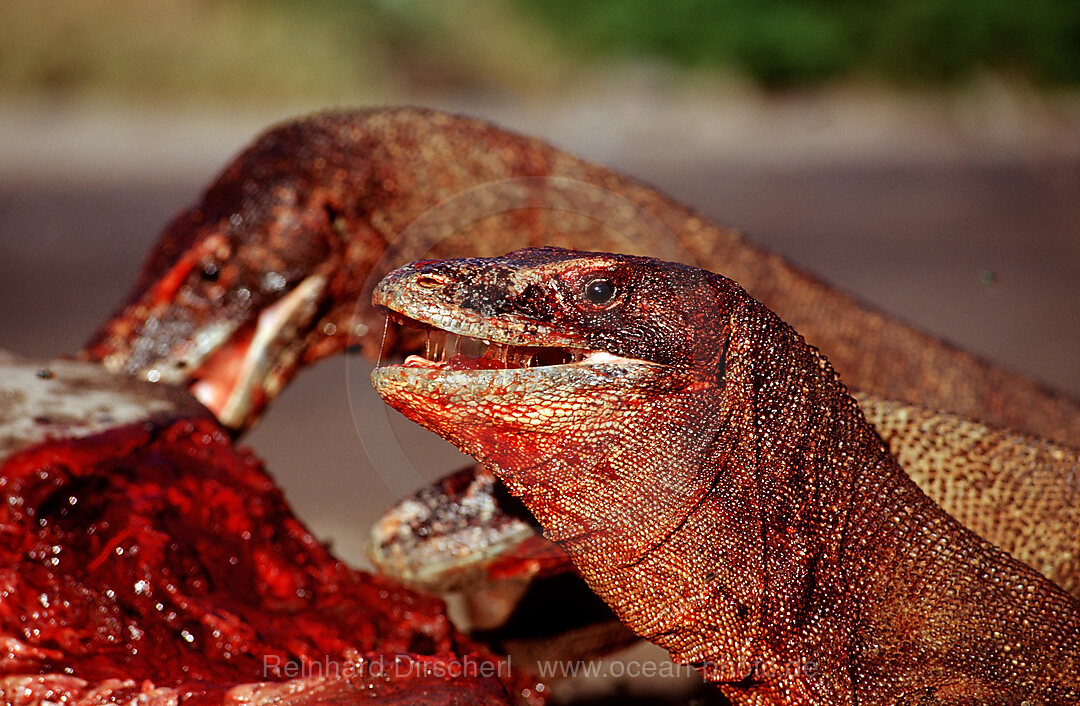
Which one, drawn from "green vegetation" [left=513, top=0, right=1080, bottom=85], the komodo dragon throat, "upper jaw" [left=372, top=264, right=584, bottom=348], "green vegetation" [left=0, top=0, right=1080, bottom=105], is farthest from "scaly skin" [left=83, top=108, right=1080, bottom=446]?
"green vegetation" [left=513, top=0, right=1080, bottom=85]

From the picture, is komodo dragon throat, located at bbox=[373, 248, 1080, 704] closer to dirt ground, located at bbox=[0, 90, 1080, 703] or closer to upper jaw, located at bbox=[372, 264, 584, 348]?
upper jaw, located at bbox=[372, 264, 584, 348]

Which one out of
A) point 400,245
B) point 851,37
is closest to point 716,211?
point 851,37

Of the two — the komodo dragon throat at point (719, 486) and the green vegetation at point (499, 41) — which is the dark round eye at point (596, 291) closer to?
the komodo dragon throat at point (719, 486)

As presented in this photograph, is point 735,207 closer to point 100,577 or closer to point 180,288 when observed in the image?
point 180,288

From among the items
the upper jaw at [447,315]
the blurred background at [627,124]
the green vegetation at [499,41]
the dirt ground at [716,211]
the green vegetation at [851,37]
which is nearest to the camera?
the upper jaw at [447,315]

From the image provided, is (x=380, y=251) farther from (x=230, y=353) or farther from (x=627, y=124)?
(x=627, y=124)

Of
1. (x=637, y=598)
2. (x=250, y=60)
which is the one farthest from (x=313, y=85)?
(x=637, y=598)

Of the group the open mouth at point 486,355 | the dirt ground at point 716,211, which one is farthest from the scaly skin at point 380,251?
the open mouth at point 486,355
